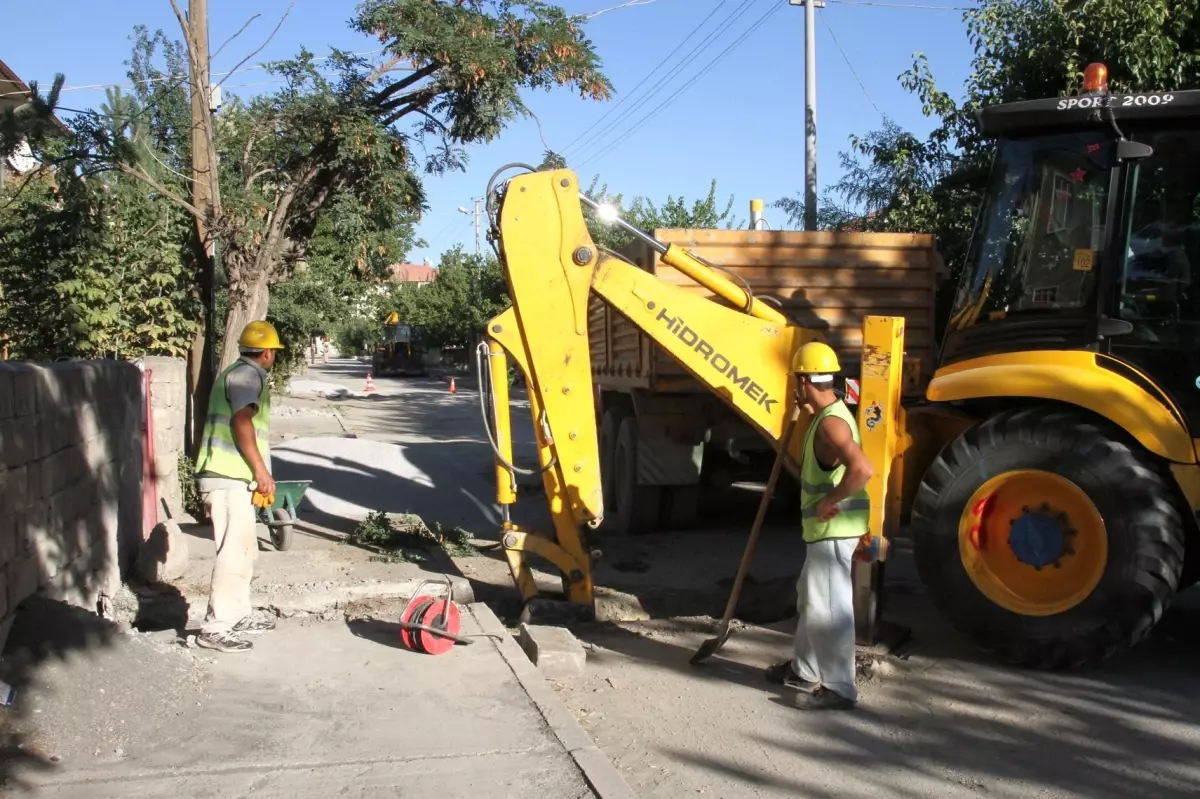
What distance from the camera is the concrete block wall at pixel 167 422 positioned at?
9.34 metres

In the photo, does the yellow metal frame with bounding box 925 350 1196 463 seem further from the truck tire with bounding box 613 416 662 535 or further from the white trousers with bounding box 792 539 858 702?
the truck tire with bounding box 613 416 662 535

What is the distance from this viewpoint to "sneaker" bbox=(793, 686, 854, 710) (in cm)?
514

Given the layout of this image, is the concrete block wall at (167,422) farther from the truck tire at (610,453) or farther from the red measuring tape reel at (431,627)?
the red measuring tape reel at (431,627)

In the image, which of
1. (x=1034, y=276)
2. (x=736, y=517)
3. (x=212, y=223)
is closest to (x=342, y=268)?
(x=212, y=223)

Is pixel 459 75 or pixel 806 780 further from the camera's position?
pixel 459 75

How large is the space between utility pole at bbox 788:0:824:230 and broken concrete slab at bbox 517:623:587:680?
980cm

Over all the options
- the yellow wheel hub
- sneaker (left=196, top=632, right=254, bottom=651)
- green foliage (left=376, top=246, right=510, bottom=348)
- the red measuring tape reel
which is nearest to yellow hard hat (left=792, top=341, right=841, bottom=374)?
the yellow wheel hub

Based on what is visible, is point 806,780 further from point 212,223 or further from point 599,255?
point 212,223

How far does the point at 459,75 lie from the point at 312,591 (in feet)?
18.3

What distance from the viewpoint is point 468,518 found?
452 inches

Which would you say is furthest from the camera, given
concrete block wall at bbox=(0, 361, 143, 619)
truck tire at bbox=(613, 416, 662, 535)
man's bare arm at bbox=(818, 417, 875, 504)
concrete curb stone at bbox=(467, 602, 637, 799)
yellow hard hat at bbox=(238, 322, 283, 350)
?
truck tire at bbox=(613, 416, 662, 535)

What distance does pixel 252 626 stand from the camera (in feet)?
19.7

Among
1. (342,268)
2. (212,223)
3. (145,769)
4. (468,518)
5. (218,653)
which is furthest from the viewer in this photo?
→ (342,268)

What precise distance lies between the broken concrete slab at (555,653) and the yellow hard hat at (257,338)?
2100 millimetres
